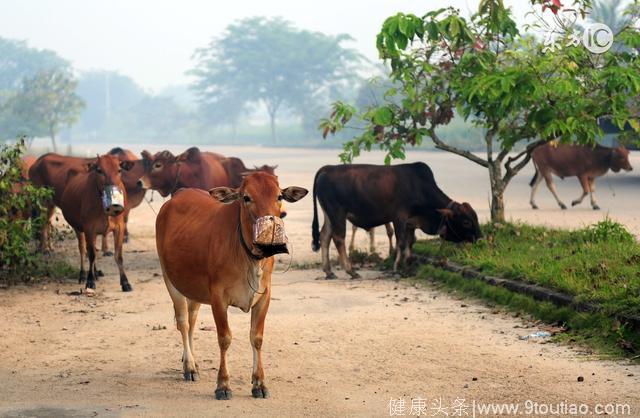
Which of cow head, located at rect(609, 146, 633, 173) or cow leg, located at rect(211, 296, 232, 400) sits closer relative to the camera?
cow leg, located at rect(211, 296, 232, 400)

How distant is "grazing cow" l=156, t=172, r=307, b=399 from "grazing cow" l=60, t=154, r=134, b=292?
4611 millimetres

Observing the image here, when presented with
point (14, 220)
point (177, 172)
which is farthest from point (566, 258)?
point (14, 220)

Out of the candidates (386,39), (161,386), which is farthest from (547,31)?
(161,386)

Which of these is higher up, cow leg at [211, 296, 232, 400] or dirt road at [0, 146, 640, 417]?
cow leg at [211, 296, 232, 400]

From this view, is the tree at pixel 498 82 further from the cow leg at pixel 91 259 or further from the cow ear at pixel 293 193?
the cow ear at pixel 293 193

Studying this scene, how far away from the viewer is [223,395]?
729cm

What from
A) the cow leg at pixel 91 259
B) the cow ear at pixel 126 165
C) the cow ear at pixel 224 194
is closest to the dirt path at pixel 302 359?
the cow leg at pixel 91 259

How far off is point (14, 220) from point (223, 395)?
7084 millimetres

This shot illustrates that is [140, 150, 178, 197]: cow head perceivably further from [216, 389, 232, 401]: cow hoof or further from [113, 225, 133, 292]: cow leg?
[216, 389, 232, 401]: cow hoof

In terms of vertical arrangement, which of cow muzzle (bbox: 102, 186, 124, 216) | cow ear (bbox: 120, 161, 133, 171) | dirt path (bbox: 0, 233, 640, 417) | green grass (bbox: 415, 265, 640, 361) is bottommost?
dirt path (bbox: 0, 233, 640, 417)

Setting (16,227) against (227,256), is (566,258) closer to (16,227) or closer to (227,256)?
(227,256)

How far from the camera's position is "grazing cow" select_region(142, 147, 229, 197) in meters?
15.7


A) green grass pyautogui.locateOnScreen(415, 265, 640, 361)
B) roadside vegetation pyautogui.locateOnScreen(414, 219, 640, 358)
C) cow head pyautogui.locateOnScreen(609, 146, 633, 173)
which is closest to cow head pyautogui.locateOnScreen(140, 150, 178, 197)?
roadside vegetation pyautogui.locateOnScreen(414, 219, 640, 358)

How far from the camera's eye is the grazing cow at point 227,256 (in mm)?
7066
